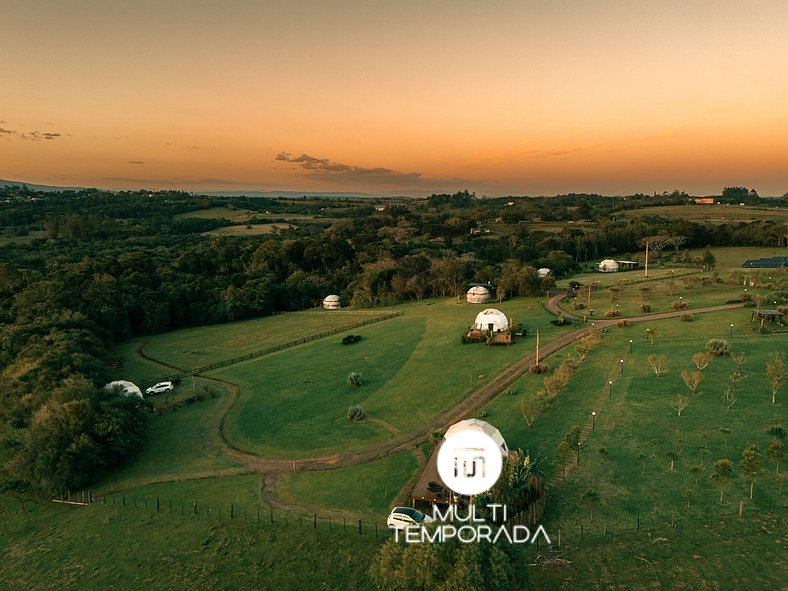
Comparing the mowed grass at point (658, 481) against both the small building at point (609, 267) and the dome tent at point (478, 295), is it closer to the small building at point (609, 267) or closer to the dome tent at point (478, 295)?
the dome tent at point (478, 295)

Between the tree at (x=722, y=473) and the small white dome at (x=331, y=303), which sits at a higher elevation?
the tree at (x=722, y=473)

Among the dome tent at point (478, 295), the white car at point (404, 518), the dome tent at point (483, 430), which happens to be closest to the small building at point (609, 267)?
the dome tent at point (478, 295)

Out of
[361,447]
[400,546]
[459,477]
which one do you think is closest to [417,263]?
[361,447]

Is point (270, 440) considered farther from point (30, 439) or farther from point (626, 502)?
point (626, 502)

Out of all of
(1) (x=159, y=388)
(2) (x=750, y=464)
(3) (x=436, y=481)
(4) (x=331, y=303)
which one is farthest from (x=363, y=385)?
(4) (x=331, y=303)

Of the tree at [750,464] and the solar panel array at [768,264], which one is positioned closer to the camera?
the tree at [750,464]

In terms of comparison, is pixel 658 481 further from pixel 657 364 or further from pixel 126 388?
pixel 126 388

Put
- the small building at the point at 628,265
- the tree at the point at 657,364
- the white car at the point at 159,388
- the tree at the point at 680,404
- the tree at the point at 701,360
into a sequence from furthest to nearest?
the small building at the point at 628,265 → the white car at the point at 159,388 → the tree at the point at 657,364 → the tree at the point at 701,360 → the tree at the point at 680,404

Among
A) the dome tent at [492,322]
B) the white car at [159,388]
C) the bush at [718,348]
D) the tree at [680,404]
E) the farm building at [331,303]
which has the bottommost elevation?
the white car at [159,388]
